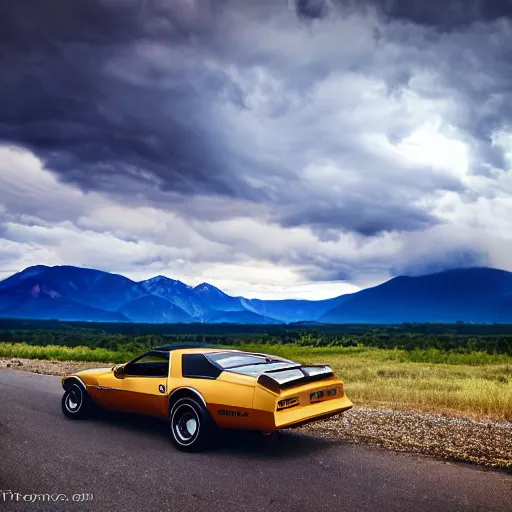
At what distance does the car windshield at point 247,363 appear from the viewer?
25.5 feet

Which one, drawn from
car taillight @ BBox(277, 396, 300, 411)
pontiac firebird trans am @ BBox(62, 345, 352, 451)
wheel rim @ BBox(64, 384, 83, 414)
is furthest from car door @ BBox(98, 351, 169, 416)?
car taillight @ BBox(277, 396, 300, 411)

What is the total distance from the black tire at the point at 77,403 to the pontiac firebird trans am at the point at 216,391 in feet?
1.54

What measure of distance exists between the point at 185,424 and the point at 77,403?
2.90 m

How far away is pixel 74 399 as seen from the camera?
967 cm

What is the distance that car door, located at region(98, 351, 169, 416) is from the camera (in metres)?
8.11

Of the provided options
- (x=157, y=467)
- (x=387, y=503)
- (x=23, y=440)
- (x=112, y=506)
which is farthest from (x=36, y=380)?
(x=387, y=503)

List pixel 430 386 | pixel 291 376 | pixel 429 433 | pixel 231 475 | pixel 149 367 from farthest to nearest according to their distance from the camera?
pixel 430 386
pixel 429 433
pixel 149 367
pixel 291 376
pixel 231 475

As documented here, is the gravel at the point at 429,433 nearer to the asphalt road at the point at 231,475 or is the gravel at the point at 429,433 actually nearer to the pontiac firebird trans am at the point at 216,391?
the asphalt road at the point at 231,475

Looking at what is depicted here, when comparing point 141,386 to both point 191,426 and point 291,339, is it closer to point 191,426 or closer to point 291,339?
point 191,426

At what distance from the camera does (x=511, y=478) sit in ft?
21.0

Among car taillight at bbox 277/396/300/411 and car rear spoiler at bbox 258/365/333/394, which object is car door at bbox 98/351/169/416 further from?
car taillight at bbox 277/396/300/411

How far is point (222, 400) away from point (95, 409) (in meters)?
3.35

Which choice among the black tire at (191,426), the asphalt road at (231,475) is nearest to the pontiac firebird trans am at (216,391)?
the black tire at (191,426)

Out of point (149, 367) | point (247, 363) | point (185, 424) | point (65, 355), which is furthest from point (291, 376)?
point (65, 355)
